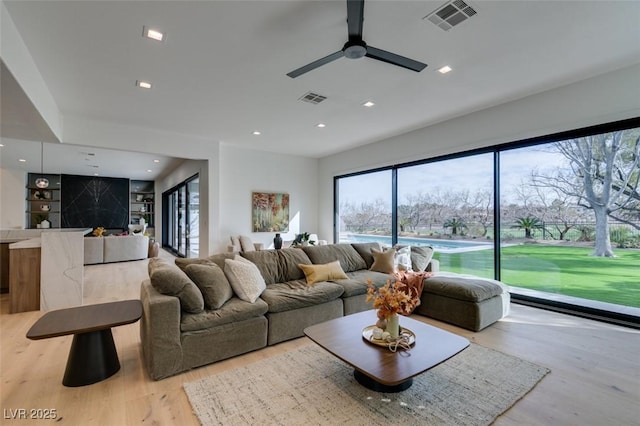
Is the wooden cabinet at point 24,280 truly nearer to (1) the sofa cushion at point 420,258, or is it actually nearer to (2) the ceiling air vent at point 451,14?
(1) the sofa cushion at point 420,258

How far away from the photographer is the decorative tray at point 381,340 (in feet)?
7.04

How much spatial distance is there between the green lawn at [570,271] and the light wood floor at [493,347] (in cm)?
49

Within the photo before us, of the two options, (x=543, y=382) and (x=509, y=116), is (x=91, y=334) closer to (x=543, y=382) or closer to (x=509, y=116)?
(x=543, y=382)

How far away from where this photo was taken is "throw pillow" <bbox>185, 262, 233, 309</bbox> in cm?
272

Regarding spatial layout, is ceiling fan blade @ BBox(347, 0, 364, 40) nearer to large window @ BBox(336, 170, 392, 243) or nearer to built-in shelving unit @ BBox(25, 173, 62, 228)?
large window @ BBox(336, 170, 392, 243)

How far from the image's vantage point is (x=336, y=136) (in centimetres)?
611

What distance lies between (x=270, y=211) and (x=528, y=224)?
540 cm

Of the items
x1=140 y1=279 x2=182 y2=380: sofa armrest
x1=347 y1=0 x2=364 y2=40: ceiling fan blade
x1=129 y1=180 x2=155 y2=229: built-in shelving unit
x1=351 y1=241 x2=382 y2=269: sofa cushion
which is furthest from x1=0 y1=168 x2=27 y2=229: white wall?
x1=347 y1=0 x2=364 y2=40: ceiling fan blade

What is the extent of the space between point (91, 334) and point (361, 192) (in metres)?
5.91

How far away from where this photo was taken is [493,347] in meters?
2.90

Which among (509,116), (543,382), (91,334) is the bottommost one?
(543,382)

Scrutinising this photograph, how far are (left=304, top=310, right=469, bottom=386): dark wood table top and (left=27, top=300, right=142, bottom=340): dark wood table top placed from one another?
152 cm

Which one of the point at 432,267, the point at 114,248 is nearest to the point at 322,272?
the point at 432,267

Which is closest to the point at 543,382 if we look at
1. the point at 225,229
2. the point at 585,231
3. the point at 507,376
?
the point at 507,376
